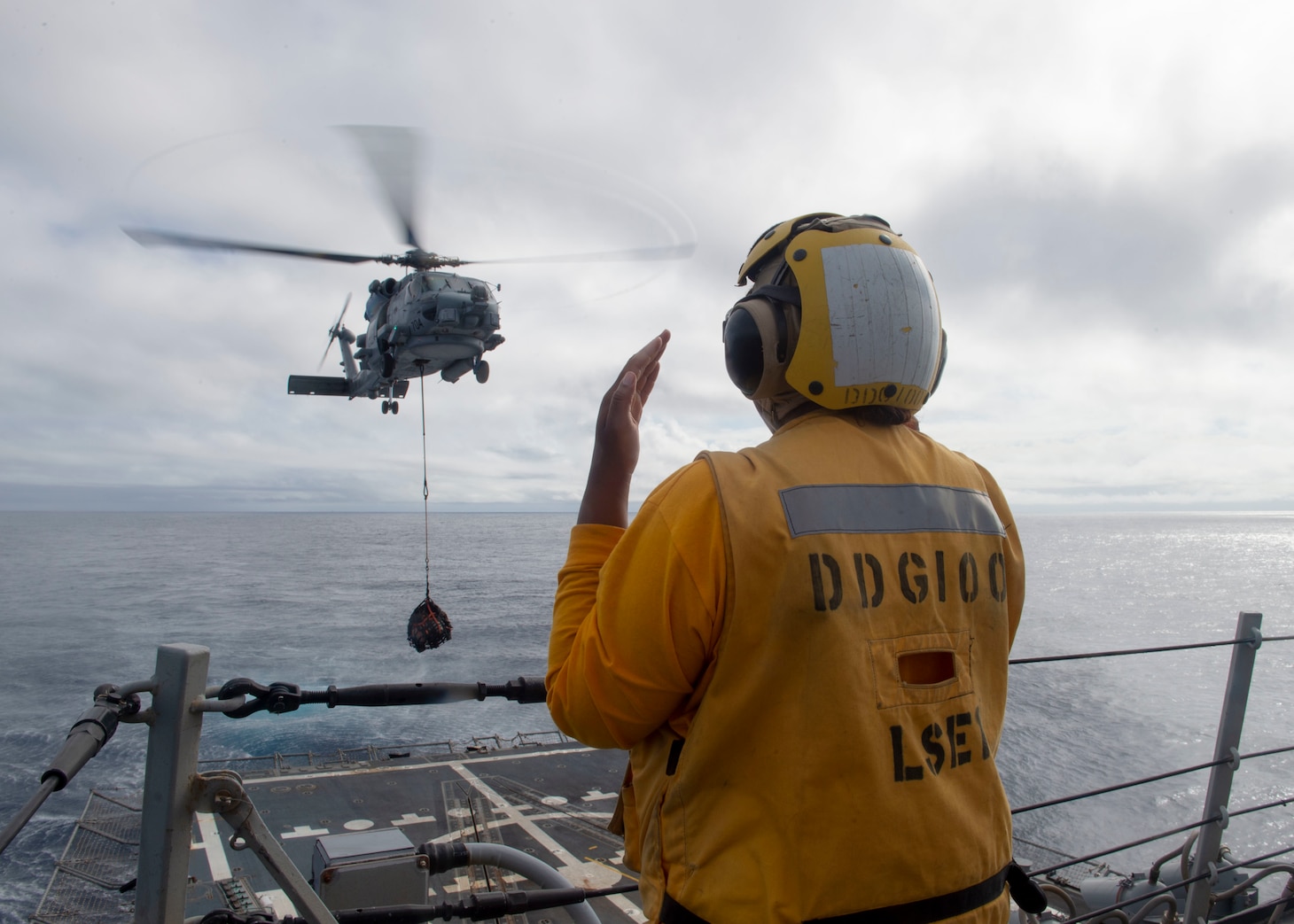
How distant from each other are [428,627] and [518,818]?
985 centimetres

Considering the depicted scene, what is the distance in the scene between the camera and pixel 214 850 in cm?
2231

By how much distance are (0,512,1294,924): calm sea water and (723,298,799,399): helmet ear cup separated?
24.4 metres

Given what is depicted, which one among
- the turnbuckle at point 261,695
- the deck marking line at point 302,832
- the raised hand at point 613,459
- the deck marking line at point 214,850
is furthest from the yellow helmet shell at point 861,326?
the deck marking line at point 302,832

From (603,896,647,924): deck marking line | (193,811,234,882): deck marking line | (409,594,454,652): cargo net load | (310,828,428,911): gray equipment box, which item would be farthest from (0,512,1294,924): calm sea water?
(310,828,428,911): gray equipment box

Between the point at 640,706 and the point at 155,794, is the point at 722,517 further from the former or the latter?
the point at 155,794

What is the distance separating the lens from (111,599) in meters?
67.1

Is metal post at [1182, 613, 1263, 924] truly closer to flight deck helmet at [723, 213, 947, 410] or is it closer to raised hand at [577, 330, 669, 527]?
flight deck helmet at [723, 213, 947, 410]

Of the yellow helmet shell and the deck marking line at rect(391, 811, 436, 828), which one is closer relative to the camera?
the yellow helmet shell

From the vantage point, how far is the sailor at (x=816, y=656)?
55.5 inches

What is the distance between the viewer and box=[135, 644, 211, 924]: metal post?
69.7 inches

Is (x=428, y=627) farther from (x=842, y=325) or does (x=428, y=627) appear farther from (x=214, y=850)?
(x=842, y=325)

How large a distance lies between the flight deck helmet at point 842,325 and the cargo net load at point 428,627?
1663 centimetres

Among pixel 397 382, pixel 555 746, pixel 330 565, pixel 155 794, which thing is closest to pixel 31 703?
pixel 555 746

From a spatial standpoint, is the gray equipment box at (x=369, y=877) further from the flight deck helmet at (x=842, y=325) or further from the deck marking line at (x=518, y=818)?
the deck marking line at (x=518, y=818)
